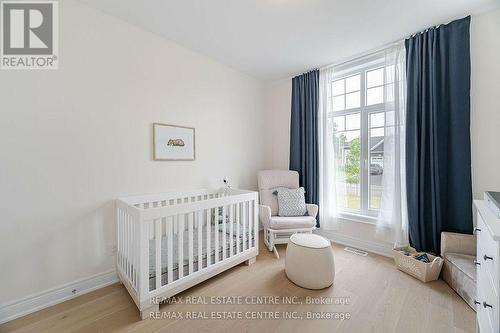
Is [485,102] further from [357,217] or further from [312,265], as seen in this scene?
[312,265]

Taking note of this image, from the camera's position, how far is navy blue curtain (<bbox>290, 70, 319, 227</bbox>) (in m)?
3.15

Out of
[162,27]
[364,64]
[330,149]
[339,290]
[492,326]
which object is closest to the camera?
[492,326]

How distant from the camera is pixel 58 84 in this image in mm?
1731

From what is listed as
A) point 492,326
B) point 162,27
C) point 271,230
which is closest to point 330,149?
point 271,230

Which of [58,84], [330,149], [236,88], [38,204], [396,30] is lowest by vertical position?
[38,204]

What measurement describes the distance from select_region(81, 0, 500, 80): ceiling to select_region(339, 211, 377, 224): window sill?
7.06 ft

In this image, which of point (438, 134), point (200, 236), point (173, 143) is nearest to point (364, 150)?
point (438, 134)

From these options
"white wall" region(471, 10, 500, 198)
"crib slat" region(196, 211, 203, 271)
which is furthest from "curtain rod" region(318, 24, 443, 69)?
"crib slat" region(196, 211, 203, 271)

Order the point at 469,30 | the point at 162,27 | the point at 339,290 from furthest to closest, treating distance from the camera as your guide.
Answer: the point at 162,27 → the point at 469,30 → the point at 339,290

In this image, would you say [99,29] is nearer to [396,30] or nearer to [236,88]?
[236,88]

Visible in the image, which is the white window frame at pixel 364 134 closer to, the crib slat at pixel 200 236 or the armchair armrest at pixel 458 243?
the armchair armrest at pixel 458 243

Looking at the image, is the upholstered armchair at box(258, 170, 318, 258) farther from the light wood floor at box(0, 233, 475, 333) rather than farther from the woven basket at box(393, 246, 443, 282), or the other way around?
the woven basket at box(393, 246, 443, 282)

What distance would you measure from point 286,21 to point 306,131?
1.57 metres

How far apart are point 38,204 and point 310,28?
9.71 ft
